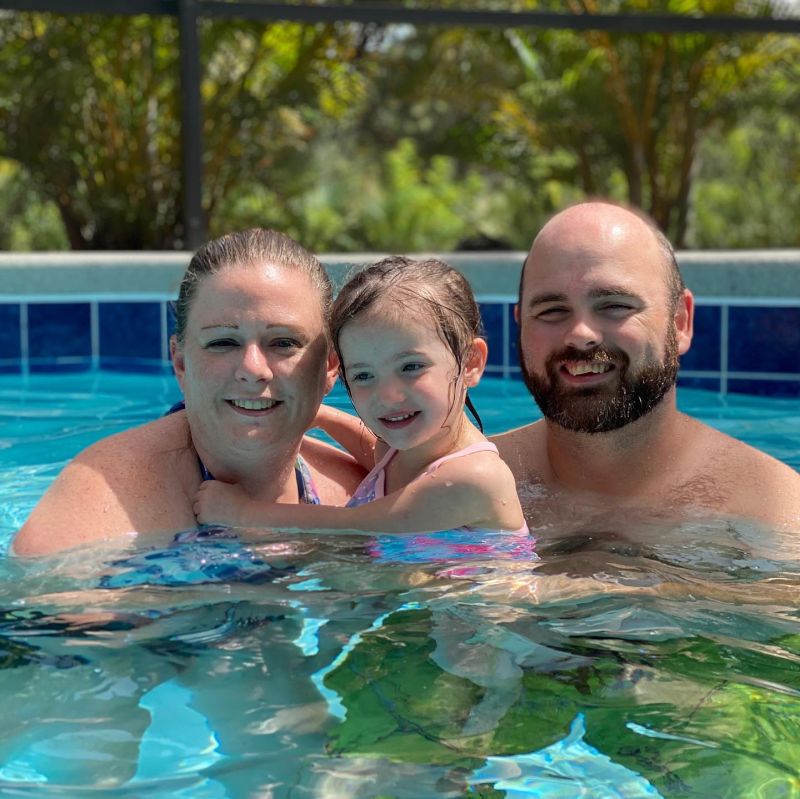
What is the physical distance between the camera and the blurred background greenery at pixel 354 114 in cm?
1151

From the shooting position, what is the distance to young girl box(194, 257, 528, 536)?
3.08 m

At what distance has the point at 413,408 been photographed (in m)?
3.13

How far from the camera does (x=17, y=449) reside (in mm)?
5285

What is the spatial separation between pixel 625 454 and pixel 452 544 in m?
0.68

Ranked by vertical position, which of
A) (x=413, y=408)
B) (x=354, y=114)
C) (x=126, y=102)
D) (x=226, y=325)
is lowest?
(x=413, y=408)

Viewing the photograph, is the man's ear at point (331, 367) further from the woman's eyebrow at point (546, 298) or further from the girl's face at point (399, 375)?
the woman's eyebrow at point (546, 298)

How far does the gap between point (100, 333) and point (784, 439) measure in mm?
3750

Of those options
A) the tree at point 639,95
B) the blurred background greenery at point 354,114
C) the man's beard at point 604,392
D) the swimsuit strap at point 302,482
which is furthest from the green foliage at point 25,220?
the man's beard at point 604,392

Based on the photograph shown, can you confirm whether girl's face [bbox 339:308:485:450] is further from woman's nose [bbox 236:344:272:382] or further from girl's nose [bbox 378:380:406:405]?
woman's nose [bbox 236:344:272:382]

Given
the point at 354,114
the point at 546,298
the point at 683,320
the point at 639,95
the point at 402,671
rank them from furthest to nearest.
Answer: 1. the point at 354,114
2. the point at 639,95
3. the point at 683,320
4. the point at 546,298
5. the point at 402,671

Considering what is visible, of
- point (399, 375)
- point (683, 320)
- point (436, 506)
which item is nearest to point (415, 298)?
point (399, 375)

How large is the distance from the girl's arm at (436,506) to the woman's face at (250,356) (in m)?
0.22

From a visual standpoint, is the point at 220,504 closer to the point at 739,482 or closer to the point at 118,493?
the point at 118,493

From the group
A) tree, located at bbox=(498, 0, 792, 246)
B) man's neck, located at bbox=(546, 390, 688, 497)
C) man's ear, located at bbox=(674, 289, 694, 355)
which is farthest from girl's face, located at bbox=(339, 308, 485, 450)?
tree, located at bbox=(498, 0, 792, 246)
